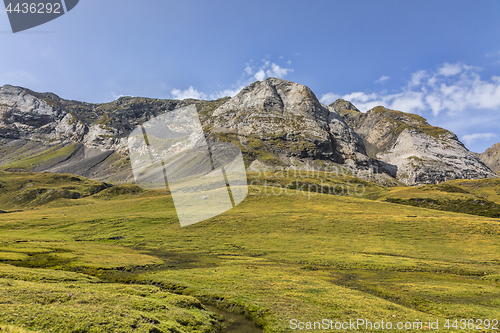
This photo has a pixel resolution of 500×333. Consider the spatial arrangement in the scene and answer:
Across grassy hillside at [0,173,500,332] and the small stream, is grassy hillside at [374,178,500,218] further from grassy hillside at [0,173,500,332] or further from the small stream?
the small stream

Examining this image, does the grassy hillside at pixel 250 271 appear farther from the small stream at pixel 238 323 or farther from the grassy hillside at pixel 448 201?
the grassy hillside at pixel 448 201

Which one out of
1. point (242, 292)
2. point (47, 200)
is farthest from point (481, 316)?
point (47, 200)

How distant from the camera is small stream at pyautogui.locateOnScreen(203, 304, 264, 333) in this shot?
20586 millimetres

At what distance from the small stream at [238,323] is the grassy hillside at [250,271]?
79cm

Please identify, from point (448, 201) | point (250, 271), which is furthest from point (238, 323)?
point (448, 201)

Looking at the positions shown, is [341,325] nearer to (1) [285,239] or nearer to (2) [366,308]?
(2) [366,308]

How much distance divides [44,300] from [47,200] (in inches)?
8125

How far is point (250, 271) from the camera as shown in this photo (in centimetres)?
3781

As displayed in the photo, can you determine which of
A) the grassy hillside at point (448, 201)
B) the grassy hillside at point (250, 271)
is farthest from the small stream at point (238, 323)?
the grassy hillside at point (448, 201)

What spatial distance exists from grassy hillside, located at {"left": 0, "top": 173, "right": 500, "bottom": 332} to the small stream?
79 cm

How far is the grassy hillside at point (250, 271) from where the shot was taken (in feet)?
62.8

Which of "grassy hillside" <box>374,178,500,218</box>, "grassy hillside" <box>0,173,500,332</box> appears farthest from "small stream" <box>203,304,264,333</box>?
"grassy hillside" <box>374,178,500,218</box>

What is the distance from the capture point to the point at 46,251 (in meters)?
46.4

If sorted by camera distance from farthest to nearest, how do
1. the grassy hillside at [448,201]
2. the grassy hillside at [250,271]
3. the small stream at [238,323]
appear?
1. the grassy hillside at [448,201]
2. the small stream at [238,323]
3. the grassy hillside at [250,271]
